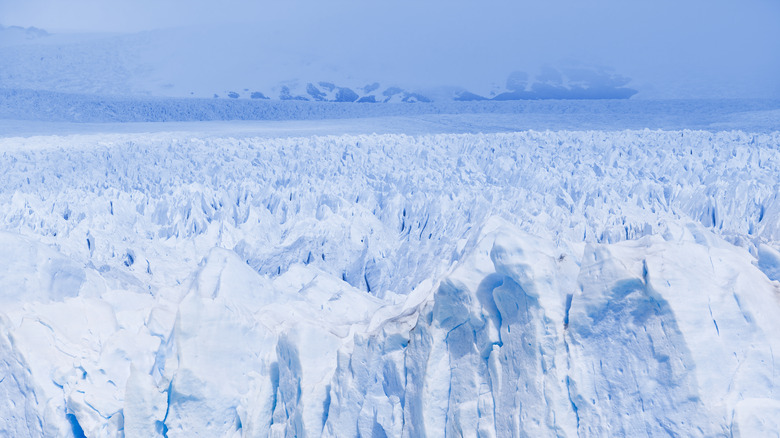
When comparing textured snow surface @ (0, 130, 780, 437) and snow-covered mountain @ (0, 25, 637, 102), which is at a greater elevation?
snow-covered mountain @ (0, 25, 637, 102)

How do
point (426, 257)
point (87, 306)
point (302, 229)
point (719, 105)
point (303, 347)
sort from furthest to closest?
1. point (719, 105)
2. point (302, 229)
3. point (426, 257)
4. point (87, 306)
5. point (303, 347)

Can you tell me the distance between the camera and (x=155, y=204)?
7152 mm

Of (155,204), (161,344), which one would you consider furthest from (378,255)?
(161,344)

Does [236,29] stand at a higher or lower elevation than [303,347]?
higher

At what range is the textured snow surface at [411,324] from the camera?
2793 millimetres

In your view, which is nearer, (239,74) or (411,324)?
(411,324)

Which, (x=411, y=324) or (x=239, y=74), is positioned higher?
(x=239, y=74)

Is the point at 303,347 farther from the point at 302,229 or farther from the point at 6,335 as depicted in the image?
the point at 302,229

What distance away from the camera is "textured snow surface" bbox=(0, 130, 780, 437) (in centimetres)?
279

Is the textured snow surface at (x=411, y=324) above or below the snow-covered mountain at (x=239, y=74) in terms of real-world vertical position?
below

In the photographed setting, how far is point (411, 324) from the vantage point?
11.0 ft

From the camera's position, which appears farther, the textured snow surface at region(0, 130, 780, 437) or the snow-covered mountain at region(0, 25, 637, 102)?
the snow-covered mountain at region(0, 25, 637, 102)

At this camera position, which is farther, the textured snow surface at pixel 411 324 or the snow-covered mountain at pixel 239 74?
the snow-covered mountain at pixel 239 74

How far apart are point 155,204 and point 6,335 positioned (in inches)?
135
